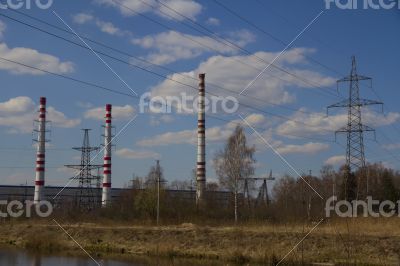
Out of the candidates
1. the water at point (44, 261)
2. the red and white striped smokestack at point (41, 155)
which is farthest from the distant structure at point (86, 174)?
the water at point (44, 261)

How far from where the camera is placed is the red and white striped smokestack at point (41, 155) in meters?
70.1

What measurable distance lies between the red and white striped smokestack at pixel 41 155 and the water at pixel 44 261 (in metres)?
37.0

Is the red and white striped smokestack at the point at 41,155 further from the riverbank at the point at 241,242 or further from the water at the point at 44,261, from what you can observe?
the water at the point at 44,261

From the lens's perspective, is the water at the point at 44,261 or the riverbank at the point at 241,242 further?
the riverbank at the point at 241,242

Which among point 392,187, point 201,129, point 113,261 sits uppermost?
point 201,129

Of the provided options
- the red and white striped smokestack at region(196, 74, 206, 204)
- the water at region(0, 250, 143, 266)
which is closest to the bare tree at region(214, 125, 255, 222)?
the red and white striped smokestack at region(196, 74, 206, 204)

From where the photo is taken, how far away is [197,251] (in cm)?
3369

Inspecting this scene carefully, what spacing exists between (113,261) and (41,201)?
1643 inches

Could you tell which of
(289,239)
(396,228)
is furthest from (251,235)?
(396,228)

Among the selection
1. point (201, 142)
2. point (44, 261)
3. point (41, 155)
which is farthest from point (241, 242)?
point (41, 155)

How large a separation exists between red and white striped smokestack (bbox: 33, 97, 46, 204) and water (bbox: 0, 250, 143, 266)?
121ft

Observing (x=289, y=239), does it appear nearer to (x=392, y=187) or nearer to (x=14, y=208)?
(x=392, y=187)

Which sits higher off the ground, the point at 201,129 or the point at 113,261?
the point at 201,129

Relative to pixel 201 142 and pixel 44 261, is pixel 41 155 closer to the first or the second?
pixel 201 142
